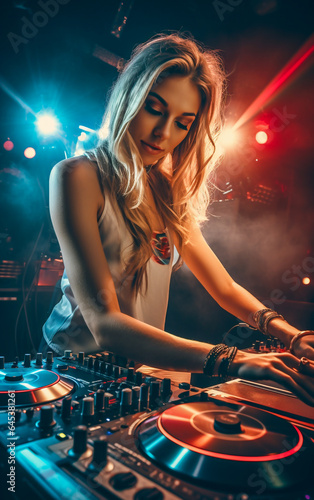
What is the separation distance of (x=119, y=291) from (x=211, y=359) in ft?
2.42

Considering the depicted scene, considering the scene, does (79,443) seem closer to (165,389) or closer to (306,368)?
(165,389)

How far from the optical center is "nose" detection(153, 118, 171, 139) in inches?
50.9

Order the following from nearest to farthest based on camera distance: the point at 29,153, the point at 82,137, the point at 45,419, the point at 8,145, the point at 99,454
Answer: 1. the point at 99,454
2. the point at 45,419
3. the point at 8,145
4. the point at 29,153
5. the point at 82,137

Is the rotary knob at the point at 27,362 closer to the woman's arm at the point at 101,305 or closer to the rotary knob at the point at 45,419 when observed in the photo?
the woman's arm at the point at 101,305

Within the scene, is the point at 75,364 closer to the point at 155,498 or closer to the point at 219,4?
the point at 155,498

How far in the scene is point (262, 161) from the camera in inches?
135

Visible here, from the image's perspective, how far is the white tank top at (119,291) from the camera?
1343 mm

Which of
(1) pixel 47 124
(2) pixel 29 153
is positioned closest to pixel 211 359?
(1) pixel 47 124

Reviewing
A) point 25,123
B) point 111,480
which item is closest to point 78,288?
point 111,480

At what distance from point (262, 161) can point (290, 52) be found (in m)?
1.05

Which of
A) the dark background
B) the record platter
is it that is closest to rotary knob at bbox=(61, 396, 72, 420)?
the record platter

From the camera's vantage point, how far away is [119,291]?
1.42 m
